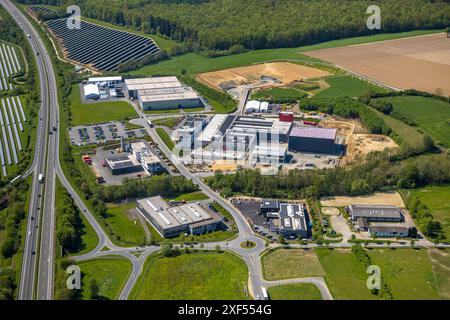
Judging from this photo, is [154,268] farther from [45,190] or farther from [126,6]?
[126,6]

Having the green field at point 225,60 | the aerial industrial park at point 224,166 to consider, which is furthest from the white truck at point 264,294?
the green field at point 225,60

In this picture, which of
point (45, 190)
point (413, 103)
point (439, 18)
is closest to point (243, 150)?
point (45, 190)

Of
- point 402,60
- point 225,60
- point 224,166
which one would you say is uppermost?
point 225,60

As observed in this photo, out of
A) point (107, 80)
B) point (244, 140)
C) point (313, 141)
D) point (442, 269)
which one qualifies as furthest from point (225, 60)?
point (442, 269)

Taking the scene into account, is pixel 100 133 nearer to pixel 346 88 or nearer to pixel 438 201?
pixel 346 88

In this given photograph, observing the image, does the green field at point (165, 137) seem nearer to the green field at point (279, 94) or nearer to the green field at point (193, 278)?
the green field at point (279, 94)

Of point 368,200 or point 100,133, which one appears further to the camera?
point 100,133
